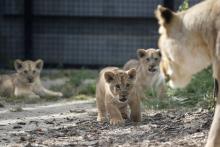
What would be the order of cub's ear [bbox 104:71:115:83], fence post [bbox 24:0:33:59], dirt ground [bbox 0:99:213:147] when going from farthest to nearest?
fence post [bbox 24:0:33:59] < cub's ear [bbox 104:71:115:83] < dirt ground [bbox 0:99:213:147]

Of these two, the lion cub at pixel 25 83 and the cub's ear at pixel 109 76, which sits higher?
the cub's ear at pixel 109 76

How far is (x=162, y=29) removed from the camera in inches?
232

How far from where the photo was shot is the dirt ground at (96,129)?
20.6ft

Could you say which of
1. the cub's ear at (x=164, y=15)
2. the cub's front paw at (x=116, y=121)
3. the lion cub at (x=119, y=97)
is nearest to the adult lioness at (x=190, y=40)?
the cub's ear at (x=164, y=15)

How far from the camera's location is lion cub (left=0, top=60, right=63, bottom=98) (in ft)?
35.7

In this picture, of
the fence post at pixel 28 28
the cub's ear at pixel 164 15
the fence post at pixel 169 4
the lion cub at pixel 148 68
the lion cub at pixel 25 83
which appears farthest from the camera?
the fence post at pixel 28 28

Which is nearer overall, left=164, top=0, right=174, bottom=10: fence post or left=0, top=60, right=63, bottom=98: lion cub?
left=0, top=60, right=63, bottom=98: lion cub

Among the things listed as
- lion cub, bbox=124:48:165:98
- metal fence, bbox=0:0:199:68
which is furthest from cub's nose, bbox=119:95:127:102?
metal fence, bbox=0:0:199:68

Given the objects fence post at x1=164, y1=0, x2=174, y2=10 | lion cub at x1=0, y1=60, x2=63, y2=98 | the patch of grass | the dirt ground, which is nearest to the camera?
the dirt ground

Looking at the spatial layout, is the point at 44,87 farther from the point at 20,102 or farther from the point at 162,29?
the point at 162,29

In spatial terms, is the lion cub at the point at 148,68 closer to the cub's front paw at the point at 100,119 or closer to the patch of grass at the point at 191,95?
the patch of grass at the point at 191,95

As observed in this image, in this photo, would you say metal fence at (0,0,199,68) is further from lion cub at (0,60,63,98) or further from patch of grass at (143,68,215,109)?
patch of grass at (143,68,215,109)

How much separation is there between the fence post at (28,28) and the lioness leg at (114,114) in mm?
6060

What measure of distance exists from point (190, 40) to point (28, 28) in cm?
792
